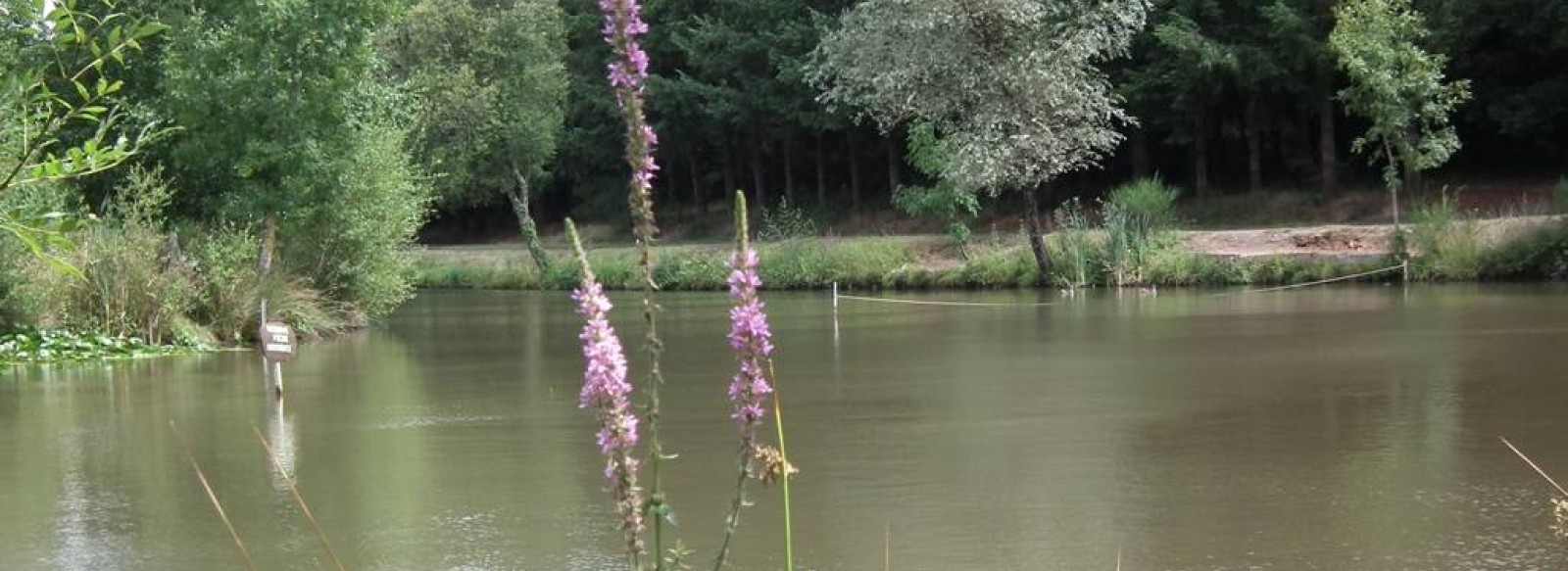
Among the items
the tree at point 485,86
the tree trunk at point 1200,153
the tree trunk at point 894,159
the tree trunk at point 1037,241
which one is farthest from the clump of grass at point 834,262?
the tree trunk at point 894,159

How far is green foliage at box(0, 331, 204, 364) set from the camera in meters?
20.8

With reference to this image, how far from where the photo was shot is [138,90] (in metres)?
28.0

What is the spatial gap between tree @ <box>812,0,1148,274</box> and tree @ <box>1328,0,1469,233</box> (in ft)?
14.7

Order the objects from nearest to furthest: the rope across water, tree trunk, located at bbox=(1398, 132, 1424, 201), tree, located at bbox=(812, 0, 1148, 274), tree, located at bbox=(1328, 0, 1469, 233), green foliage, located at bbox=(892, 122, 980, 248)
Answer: the rope across water → tree, located at bbox=(1328, 0, 1469, 233) → tree trunk, located at bbox=(1398, 132, 1424, 201) → tree, located at bbox=(812, 0, 1148, 274) → green foliage, located at bbox=(892, 122, 980, 248)

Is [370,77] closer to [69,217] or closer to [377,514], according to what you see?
[377,514]

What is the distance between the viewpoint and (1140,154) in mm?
48562

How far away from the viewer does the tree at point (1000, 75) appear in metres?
34.9

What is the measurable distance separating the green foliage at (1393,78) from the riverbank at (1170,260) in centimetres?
184

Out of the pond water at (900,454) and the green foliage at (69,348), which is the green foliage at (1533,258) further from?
the green foliage at (69,348)

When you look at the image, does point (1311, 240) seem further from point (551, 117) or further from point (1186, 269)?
point (551, 117)

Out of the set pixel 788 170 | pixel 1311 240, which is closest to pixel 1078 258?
pixel 1311 240

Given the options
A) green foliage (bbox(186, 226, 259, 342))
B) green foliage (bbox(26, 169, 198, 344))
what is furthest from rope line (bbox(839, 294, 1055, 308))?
green foliage (bbox(26, 169, 198, 344))

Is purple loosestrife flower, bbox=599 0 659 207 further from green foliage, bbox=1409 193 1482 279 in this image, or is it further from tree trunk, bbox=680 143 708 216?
tree trunk, bbox=680 143 708 216

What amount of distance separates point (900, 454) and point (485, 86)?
4043 cm
